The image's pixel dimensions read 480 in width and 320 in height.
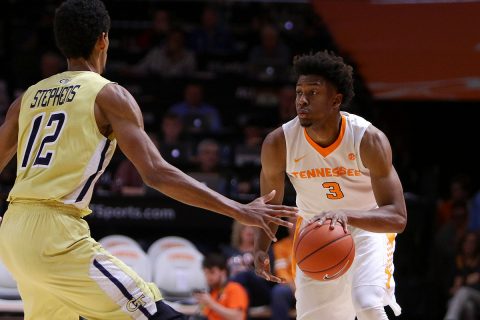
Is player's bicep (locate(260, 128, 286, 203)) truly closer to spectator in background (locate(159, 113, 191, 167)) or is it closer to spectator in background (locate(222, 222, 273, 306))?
spectator in background (locate(222, 222, 273, 306))

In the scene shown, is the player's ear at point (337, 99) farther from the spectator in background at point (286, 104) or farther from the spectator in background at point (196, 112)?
the spectator in background at point (196, 112)

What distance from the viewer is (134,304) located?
13.3 feet

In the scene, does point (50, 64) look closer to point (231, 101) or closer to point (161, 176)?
point (231, 101)

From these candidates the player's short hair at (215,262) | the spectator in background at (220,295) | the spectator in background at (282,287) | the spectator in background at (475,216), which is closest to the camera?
the spectator in background at (220,295)

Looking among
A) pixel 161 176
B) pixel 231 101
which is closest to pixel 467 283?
pixel 231 101

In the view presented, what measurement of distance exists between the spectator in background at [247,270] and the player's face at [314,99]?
3551 millimetres

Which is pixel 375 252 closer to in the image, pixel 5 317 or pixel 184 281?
pixel 184 281

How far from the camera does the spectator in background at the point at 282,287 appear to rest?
345 inches

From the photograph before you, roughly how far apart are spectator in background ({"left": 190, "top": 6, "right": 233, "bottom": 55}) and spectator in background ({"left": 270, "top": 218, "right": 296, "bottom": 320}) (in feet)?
13.8

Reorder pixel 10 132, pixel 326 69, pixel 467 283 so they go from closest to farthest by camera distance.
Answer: pixel 10 132
pixel 326 69
pixel 467 283

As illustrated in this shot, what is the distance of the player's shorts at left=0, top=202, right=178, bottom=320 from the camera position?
4.02 meters

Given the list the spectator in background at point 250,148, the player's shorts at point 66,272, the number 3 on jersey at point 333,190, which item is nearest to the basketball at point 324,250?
the number 3 on jersey at point 333,190

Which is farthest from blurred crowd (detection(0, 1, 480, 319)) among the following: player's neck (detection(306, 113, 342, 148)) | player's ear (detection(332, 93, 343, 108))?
player's ear (detection(332, 93, 343, 108))

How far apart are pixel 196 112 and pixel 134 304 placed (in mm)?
7447
